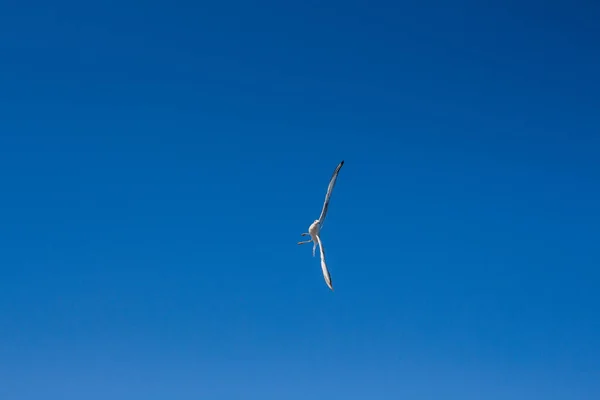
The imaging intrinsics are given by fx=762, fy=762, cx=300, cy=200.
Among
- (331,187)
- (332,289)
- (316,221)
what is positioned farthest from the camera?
(316,221)

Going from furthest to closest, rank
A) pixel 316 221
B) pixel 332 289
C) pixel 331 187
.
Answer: pixel 316 221 < pixel 331 187 < pixel 332 289

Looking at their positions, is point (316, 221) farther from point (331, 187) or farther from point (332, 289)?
point (332, 289)

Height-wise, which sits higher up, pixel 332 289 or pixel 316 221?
pixel 316 221

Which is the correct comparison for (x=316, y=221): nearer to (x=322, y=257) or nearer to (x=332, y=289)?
(x=322, y=257)

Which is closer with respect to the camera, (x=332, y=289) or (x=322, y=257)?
(x=332, y=289)

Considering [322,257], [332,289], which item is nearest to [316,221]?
[322,257]

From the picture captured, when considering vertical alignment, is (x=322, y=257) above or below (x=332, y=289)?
above

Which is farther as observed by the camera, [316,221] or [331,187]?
[316,221]
